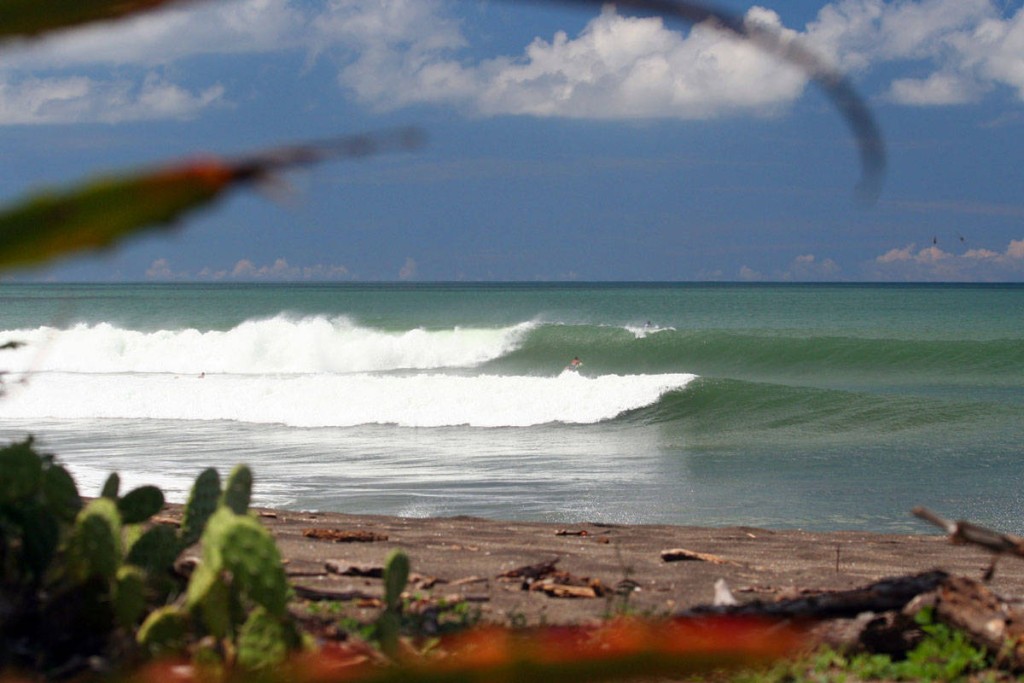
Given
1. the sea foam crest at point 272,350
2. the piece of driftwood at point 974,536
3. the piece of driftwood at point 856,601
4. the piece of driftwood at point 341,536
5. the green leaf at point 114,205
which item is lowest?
the piece of driftwood at point 341,536

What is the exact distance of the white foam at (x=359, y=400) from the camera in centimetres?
1755

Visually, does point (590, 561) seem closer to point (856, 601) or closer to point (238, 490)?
point (856, 601)

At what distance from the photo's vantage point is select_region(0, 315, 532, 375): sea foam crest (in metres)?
33.2

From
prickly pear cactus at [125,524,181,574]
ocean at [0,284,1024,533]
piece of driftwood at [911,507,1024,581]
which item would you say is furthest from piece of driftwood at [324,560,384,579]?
piece of driftwood at [911,507,1024,581]

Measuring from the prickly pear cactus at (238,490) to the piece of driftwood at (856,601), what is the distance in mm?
1557

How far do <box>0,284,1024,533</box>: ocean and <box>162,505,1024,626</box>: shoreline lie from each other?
4.28ft

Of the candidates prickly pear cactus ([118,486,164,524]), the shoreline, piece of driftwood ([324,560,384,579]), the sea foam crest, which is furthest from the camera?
the sea foam crest

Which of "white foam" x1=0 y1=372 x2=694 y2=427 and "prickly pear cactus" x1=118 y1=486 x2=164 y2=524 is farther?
"white foam" x1=0 y1=372 x2=694 y2=427

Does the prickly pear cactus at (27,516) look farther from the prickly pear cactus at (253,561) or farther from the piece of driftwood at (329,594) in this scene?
the piece of driftwood at (329,594)

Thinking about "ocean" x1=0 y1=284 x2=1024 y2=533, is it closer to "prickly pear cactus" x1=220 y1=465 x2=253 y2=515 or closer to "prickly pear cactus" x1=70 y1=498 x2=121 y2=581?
"prickly pear cactus" x1=70 y1=498 x2=121 y2=581

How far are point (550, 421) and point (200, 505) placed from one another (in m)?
14.1

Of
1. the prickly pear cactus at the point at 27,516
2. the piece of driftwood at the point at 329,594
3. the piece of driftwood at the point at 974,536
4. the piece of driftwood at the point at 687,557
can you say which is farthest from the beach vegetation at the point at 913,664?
the piece of driftwood at the point at 687,557

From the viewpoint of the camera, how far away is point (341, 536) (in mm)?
6133

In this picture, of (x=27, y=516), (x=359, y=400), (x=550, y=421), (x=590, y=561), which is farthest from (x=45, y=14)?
(x=359, y=400)
